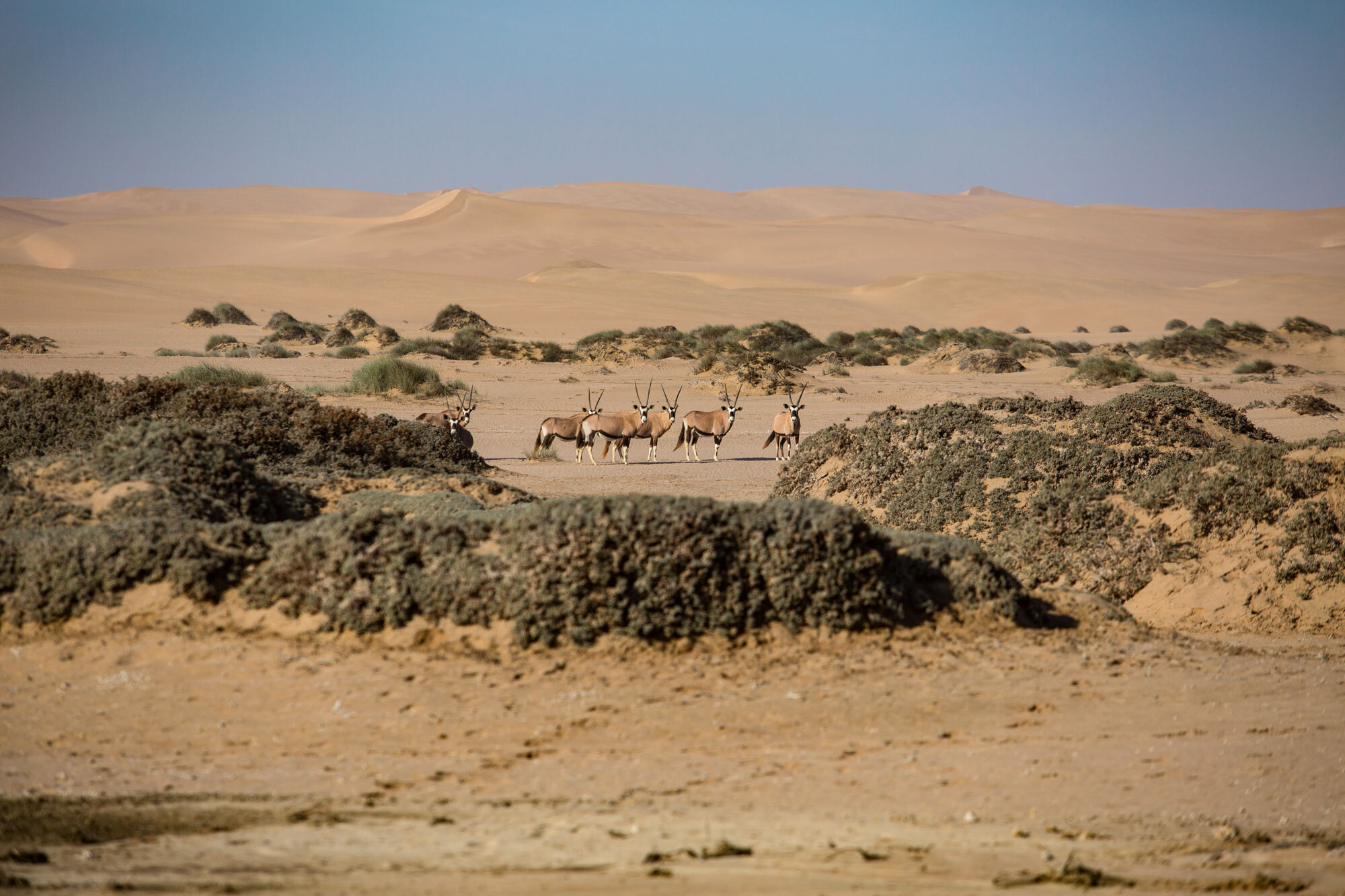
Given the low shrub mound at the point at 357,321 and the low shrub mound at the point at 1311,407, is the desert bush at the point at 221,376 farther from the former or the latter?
the low shrub mound at the point at 1311,407

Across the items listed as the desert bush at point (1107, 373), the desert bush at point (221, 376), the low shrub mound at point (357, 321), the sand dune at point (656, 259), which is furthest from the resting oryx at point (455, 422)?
the sand dune at point (656, 259)

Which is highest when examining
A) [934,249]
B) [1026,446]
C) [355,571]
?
[934,249]

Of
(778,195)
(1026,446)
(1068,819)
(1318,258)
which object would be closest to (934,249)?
(1318,258)

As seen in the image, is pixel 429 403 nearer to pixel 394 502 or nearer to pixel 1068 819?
pixel 394 502

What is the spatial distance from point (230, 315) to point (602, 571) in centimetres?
5127

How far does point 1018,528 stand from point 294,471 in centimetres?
731

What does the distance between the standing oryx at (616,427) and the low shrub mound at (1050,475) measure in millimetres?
7559

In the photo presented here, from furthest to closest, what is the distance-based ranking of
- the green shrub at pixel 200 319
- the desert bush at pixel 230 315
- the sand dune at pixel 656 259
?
the sand dune at pixel 656 259
the desert bush at pixel 230 315
the green shrub at pixel 200 319

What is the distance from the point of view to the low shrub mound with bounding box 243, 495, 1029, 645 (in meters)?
6.70

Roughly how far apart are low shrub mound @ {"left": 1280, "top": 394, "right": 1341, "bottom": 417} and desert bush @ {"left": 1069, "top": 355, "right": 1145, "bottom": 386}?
19.1 ft

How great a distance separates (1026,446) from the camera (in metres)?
11.5

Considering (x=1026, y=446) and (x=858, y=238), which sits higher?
(x=858, y=238)

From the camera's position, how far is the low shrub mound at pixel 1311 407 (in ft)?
84.8

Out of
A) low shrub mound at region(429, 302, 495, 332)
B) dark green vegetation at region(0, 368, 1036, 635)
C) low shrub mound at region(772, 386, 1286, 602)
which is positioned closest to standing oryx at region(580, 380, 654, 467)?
low shrub mound at region(772, 386, 1286, 602)
